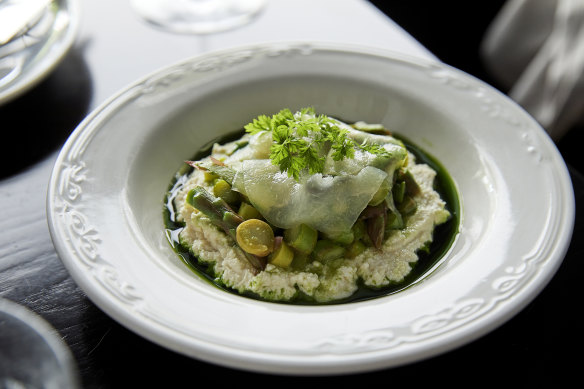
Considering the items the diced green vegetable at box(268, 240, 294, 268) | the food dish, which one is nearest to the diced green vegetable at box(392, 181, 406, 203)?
the food dish

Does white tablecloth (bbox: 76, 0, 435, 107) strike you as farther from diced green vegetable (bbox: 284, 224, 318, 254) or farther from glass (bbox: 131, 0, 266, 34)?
diced green vegetable (bbox: 284, 224, 318, 254)

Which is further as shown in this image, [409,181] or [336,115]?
[336,115]

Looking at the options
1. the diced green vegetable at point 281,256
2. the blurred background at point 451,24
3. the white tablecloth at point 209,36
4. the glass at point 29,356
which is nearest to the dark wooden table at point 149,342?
the glass at point 29,356

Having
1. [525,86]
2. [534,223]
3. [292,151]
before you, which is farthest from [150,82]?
[525,86]

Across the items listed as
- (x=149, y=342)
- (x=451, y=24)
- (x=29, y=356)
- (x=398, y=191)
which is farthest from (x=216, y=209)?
(x=451, y=24)

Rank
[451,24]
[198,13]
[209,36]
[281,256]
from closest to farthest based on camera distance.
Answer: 1. [281,256]
2. [209,36]
3. [198,13]
4. [451,24]

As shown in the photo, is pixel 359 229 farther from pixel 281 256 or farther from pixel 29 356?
pixel 29 356

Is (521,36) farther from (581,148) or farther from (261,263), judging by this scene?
(261,263)

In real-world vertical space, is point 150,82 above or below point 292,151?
below
